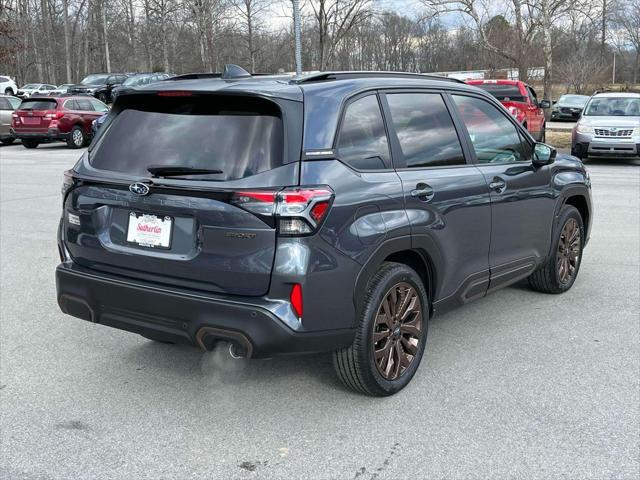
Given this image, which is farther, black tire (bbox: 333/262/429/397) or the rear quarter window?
the rear quarter window

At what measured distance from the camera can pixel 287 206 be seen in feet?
10.2

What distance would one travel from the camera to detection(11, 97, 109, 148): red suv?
22047mm

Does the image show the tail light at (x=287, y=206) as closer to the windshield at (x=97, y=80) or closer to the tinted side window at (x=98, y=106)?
the tinted side window at (x=98, y=106)

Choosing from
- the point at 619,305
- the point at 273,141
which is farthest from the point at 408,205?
the point at 619,305

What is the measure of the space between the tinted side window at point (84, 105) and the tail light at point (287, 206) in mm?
21453

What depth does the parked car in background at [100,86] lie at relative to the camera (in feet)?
112

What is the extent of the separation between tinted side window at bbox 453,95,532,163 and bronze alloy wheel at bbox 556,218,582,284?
2.98 ft

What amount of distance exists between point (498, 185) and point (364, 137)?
1.31 metres

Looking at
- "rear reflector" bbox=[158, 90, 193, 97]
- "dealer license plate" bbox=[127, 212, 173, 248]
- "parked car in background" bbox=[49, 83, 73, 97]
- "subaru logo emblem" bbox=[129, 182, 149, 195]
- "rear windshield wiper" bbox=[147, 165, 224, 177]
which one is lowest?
"dealer license plate" bbox=[127, 212, 173, 248]

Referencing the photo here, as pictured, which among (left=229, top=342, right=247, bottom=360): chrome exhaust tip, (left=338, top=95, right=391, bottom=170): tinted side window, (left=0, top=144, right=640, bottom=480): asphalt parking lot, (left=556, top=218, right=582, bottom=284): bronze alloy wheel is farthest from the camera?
(left=556, top=218, right=582, bottom=284): bronze alloy wheel

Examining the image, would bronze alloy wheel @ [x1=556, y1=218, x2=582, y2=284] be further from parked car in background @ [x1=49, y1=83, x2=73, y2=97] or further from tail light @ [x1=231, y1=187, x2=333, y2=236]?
parked car in background @ [x1=49, y1=83, x2=73, y2=97]

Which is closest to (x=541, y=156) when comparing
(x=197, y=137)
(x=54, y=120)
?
(x=197, y=137)

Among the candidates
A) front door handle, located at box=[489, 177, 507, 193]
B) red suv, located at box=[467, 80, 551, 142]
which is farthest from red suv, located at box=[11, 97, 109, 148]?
front door handle, located at box=[489, 177, 507, 193]

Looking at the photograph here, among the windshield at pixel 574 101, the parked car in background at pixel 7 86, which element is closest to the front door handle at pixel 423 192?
the windshield at pixel 574 101
